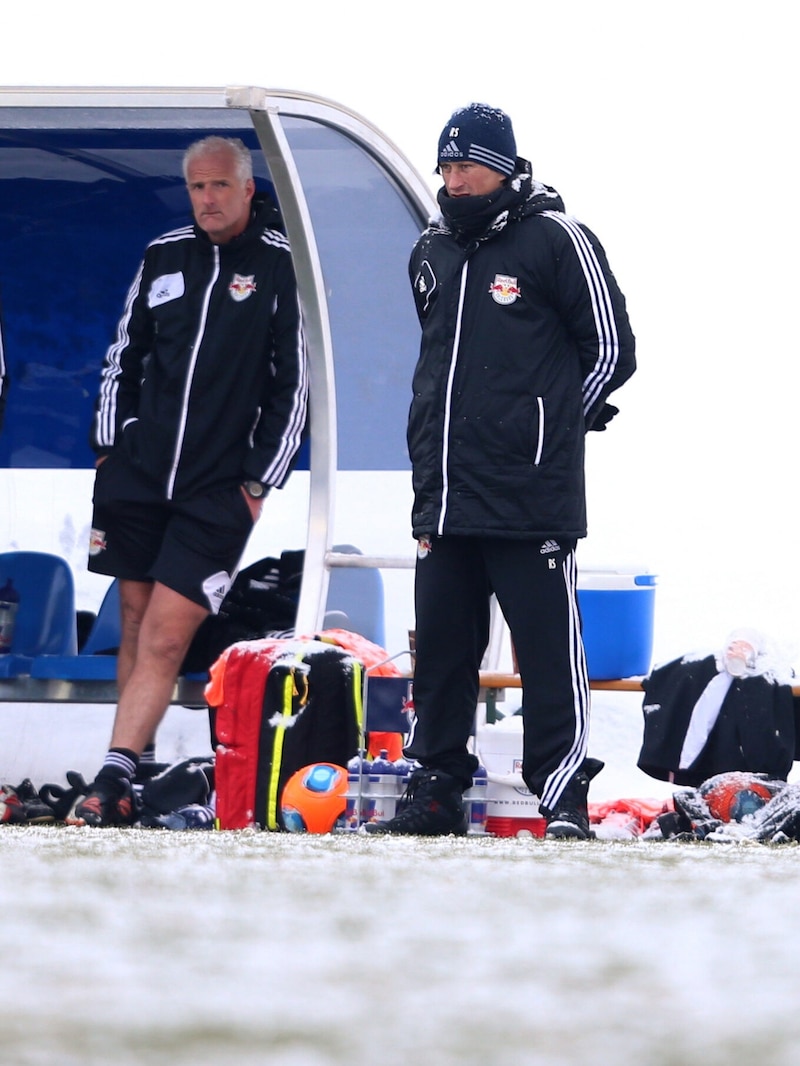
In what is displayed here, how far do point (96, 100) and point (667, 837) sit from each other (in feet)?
8.25

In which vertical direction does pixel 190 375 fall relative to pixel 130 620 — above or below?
above

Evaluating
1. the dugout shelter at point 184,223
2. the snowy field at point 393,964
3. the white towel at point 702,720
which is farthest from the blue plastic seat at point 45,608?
the snowy field at point 393,964

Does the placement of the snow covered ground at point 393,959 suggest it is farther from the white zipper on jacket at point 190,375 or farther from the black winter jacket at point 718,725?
the white zipper on jacket at point 190,375

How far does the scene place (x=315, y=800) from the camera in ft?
12.9

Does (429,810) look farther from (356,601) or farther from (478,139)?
(356,601)

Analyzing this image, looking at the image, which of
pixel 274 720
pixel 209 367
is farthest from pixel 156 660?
pixel 209 367

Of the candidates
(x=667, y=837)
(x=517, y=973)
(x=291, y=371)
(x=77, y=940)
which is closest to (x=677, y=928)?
(x=517, y=973)

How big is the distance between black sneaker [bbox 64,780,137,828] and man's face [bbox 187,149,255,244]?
5.44 feet

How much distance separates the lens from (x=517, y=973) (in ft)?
3.85

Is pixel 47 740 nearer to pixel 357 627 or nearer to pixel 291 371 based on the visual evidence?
pixel 357 627

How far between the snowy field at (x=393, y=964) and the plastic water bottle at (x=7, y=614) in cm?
342

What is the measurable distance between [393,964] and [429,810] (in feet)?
7.03

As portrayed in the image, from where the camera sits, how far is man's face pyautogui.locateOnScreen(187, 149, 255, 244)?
4.71 meters

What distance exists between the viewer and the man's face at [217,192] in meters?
4.71
